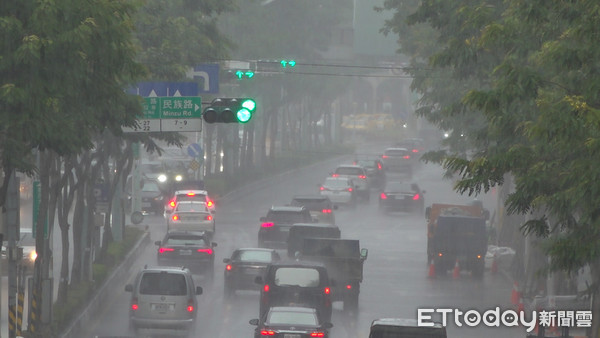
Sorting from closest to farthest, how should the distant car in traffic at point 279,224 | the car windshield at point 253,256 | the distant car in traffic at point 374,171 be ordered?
the car windshield at point 253,256 < the distant car in traffic at point 279,224 < the distant car in traffic at point 374,171

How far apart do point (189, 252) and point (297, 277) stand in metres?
10.7

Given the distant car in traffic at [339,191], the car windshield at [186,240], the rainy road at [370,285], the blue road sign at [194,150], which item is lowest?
the rainy road at [370,285]

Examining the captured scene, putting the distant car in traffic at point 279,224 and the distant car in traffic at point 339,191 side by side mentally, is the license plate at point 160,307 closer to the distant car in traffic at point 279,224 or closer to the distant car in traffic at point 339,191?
the distant car in traffic at point 279,224

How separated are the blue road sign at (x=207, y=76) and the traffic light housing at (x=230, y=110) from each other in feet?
42.9

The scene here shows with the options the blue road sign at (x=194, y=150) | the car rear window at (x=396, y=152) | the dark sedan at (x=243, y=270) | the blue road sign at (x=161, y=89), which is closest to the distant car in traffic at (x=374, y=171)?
the car rear window at (x=396, y=152)

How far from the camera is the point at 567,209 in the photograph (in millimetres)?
16203

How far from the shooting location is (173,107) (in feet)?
95.7

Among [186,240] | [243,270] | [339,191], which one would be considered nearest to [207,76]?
[243,270]

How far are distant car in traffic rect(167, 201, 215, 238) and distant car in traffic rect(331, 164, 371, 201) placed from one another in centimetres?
1939

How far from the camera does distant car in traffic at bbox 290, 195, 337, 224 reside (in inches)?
2066

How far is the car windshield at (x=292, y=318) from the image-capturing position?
→ 24.6 metres

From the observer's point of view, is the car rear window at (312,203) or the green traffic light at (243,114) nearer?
the green traffic light at (243,114)

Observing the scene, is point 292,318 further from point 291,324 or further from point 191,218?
point 191,218

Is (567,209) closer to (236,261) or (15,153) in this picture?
(15,153)
